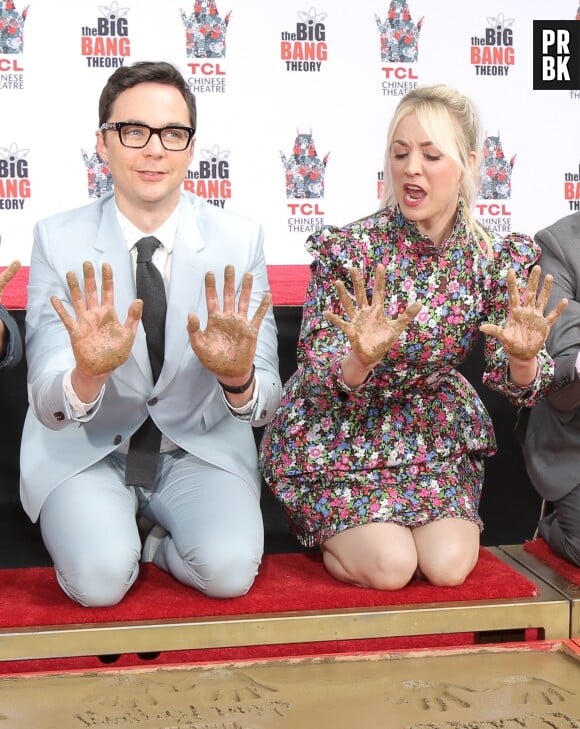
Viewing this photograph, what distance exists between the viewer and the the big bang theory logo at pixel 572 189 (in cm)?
562

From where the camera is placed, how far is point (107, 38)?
5.14m

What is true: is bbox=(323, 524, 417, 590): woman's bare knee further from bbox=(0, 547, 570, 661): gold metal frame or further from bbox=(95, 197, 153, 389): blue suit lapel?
bbox=(95, 197, 153, 389): blue suit lapel

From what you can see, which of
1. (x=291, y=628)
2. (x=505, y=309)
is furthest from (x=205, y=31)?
(x=291, y=628)

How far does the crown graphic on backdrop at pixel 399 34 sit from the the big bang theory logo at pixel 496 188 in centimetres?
62

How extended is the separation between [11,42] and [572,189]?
3.00 metres

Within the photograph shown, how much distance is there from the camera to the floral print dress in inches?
86.4

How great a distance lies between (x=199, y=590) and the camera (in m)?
2.12

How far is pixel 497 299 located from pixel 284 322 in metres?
0.57

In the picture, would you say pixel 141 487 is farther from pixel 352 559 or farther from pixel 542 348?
pixel 542 348

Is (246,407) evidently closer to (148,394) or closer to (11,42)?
(148,394)

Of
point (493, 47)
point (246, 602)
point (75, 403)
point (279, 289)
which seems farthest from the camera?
point (493, 47)

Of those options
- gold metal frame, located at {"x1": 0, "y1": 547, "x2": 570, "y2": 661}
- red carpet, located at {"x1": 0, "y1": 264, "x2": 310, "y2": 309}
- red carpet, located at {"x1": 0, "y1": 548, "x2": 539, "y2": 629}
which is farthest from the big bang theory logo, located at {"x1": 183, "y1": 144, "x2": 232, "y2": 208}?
gold metal frame, located at {"x1": 0, "y1": 547, "x2": 570, "y2": 661}

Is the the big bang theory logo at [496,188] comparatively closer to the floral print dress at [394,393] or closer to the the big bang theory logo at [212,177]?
the the big bang theory logo at [212,177]

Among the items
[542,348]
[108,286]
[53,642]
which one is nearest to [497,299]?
[542,348]
